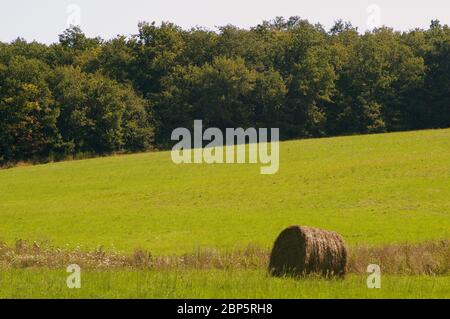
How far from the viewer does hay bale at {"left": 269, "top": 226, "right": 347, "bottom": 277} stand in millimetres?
16359

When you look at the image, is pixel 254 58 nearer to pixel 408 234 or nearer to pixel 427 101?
pixel 427 101

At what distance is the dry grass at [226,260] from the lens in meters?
18.6

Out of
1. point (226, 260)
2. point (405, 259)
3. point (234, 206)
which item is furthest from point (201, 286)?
point (234, 206)

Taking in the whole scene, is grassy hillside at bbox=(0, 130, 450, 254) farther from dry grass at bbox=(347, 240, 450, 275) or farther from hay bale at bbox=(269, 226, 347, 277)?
hay bale at bbox=(269, 226, 347, 277)

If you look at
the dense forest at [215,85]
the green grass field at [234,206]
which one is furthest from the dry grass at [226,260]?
the dense forest at [215,85]

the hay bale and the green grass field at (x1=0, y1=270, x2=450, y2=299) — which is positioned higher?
the hay bale

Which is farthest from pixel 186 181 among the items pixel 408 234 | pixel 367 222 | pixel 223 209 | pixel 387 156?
pixel 408 234

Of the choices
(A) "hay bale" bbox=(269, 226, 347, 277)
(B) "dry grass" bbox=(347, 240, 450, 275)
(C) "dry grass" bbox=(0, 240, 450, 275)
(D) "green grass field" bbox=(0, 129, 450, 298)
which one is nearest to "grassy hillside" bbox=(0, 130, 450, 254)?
(D) "green grass field" bbox=(0, 129, 450, 298)

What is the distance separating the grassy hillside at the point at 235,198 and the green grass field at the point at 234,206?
68mm

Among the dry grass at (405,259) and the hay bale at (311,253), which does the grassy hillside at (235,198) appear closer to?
the dry grass at (405,259)

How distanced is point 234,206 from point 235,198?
258 centimetres

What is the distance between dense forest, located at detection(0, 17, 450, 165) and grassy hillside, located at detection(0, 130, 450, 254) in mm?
17696

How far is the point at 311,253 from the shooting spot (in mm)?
16625

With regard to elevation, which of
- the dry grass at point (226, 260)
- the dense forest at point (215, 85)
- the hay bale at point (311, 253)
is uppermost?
the dense forest at point (215, 85)
